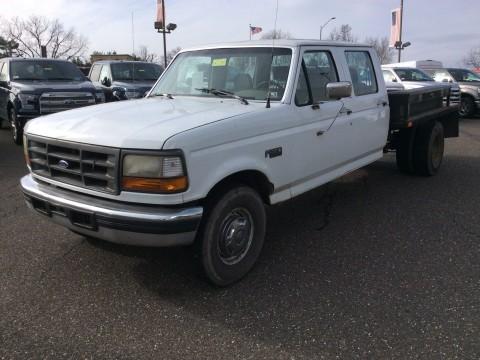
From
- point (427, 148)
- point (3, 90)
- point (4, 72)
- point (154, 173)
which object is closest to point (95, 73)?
point (4, 72)

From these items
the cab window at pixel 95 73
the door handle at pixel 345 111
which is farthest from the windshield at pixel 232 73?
the cab window at pixel 95 73

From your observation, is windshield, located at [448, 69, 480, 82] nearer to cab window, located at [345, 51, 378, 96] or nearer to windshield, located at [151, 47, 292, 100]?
cab window, located at [345, 51, 378, 96]

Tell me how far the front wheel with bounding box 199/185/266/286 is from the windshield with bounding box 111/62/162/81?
8950mm

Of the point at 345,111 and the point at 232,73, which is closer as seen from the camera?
the point at 232,73

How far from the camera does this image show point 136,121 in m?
3.28

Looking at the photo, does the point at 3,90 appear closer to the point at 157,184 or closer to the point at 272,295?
the point at 157,184

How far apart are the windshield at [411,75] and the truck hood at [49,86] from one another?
9856mm

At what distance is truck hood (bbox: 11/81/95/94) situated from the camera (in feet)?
29.9

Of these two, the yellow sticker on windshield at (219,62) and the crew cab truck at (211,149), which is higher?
the yellow sticker on windshield at (219,62)

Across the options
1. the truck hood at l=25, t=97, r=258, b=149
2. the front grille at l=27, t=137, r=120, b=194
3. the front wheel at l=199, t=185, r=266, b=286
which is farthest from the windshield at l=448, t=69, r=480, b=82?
the front grille at l=27, t=137, r=120, b=194

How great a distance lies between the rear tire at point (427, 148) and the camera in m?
6.56

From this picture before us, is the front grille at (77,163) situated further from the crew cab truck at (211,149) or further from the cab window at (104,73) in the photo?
the cab window at (104,73)

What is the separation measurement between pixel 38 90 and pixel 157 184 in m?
7.38

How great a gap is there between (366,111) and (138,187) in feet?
10.1
